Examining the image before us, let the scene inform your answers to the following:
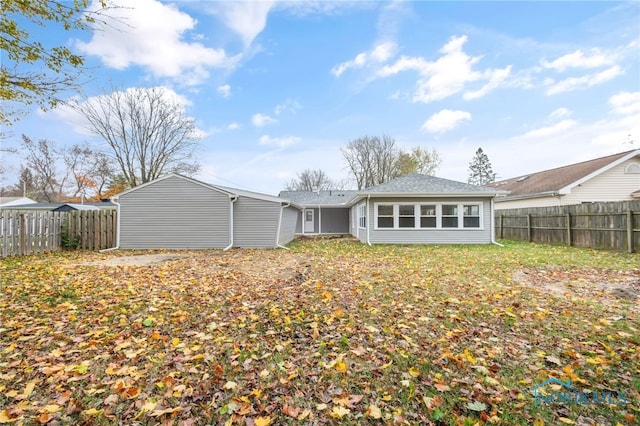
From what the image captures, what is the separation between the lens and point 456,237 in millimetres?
14391

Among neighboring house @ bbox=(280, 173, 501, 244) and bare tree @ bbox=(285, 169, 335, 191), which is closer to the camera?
neighboring house @ bbox=(280, 173, 501, 244)

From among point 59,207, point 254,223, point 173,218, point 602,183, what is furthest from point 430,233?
point 59,207

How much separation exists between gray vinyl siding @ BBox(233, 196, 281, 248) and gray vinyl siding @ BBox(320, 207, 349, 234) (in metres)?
11.2

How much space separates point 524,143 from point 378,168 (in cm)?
1684

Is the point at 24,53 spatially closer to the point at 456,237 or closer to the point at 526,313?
the point at 526,313

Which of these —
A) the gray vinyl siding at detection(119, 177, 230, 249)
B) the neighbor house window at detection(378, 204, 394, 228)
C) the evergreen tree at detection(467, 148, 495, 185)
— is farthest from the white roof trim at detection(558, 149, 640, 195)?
the evergreen tree at detection(467, 148, 495, 185)

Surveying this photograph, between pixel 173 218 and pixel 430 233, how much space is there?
12.4 meters

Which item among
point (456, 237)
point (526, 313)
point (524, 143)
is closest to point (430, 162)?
point (524, 143)

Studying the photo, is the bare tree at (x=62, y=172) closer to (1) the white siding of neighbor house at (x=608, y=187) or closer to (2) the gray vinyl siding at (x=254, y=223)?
(2) the gray vinyl siding at (x=254, y=223)

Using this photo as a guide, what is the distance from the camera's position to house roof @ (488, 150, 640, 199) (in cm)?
1603

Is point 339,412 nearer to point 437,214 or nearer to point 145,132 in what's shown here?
point 437,214

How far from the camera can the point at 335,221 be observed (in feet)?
80.4

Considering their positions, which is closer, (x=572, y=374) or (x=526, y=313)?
(x=572, y=374)

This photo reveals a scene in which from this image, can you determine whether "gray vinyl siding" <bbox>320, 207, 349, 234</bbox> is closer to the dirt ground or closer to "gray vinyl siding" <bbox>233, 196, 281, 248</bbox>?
"gray vinyl siding" <bbox>233, 196, 281, 248</bbox>
